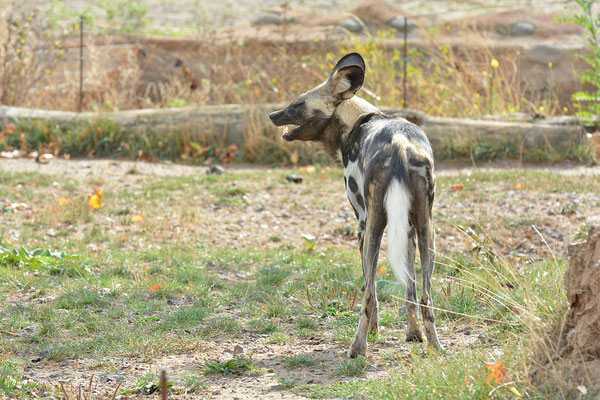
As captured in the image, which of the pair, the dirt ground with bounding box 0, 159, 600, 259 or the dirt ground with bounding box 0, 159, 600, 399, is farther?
the dirt ground with bounding box 0, 159, 600, 259

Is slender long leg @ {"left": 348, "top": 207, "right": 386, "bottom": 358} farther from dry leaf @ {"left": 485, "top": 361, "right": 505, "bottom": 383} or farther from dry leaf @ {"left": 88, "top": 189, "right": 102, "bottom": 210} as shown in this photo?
dry leaf @ {"left": 88, "top": 189, "right": 102, "bottom": 210}

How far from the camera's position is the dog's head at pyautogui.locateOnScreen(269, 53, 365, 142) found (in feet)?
16.9

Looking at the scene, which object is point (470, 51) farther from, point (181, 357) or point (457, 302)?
point (181, 357)

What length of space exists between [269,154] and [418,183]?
6807 mm

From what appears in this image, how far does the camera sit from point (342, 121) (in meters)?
5.24

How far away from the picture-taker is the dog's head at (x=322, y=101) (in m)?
5.15

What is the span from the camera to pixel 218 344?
4.92 meters

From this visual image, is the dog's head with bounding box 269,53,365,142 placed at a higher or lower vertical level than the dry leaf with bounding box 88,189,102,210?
higher

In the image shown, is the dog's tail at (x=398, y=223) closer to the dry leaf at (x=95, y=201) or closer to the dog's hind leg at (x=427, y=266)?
the dog's hind leg at (x=427, y=266)

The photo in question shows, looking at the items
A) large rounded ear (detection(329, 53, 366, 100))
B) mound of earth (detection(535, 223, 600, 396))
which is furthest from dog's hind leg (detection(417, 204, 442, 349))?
large rounded ear (detection(329, 53, 366, 100))

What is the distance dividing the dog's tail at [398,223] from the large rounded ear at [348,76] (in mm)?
1135

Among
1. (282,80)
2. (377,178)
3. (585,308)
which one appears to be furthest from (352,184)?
(282,80)

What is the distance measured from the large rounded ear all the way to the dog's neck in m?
0.07

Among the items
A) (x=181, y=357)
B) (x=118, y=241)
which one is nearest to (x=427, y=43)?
Answer: (x=118, y=241)
